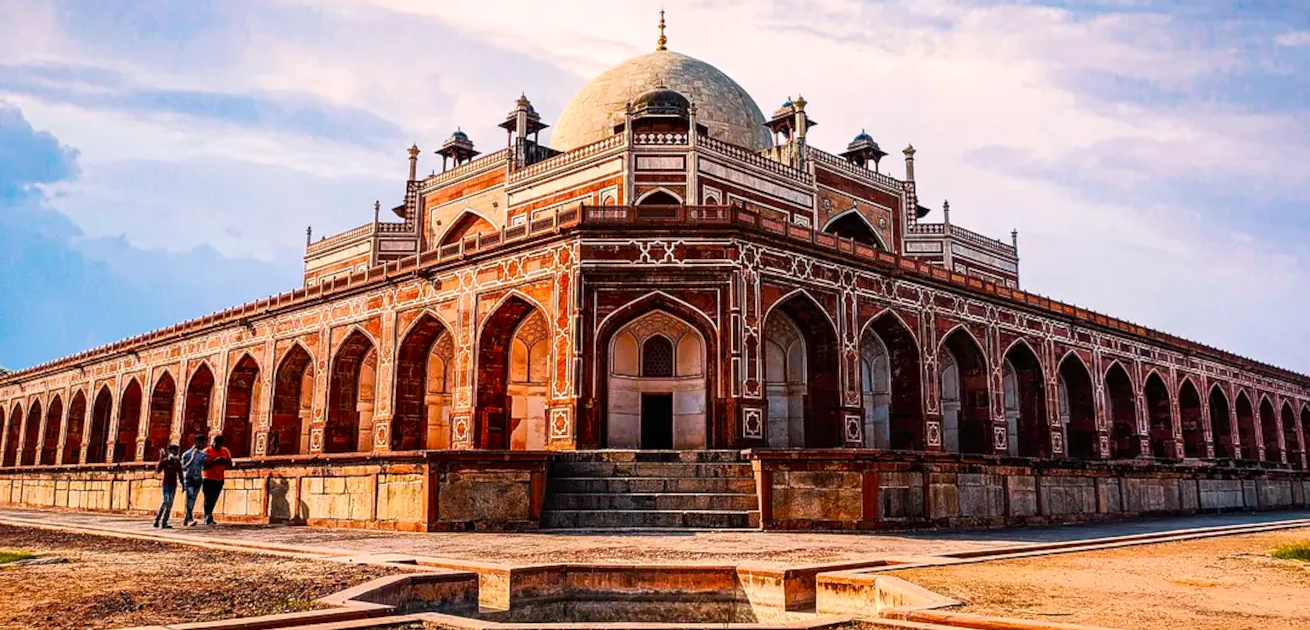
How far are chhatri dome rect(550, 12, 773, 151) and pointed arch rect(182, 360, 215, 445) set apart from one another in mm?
11933

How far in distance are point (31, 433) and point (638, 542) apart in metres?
36.6

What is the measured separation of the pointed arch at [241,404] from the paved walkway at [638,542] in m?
14.6

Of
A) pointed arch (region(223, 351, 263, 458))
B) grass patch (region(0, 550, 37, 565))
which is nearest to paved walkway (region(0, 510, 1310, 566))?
grass patch (region(0, 550, 37, 565))

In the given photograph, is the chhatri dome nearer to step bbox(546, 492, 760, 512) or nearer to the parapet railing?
the parapet railing

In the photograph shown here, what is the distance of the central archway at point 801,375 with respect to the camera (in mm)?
20047

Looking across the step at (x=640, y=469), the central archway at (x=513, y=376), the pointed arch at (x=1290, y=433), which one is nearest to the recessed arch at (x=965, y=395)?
the central archway at (x=513, y=376)

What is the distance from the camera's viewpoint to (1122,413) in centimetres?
2830

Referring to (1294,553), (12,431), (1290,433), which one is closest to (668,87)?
(1294,553)

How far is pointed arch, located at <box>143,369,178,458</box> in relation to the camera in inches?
1160

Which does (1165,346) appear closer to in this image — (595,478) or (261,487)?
(595,478)

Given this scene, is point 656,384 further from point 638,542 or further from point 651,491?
point 638,542

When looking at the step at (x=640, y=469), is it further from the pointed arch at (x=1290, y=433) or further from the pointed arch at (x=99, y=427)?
the pointed arch at (x=1290, y=433)

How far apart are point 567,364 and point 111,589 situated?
12.8 meters

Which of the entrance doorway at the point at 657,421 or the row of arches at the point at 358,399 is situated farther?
the row of arches at the point at 358,399
